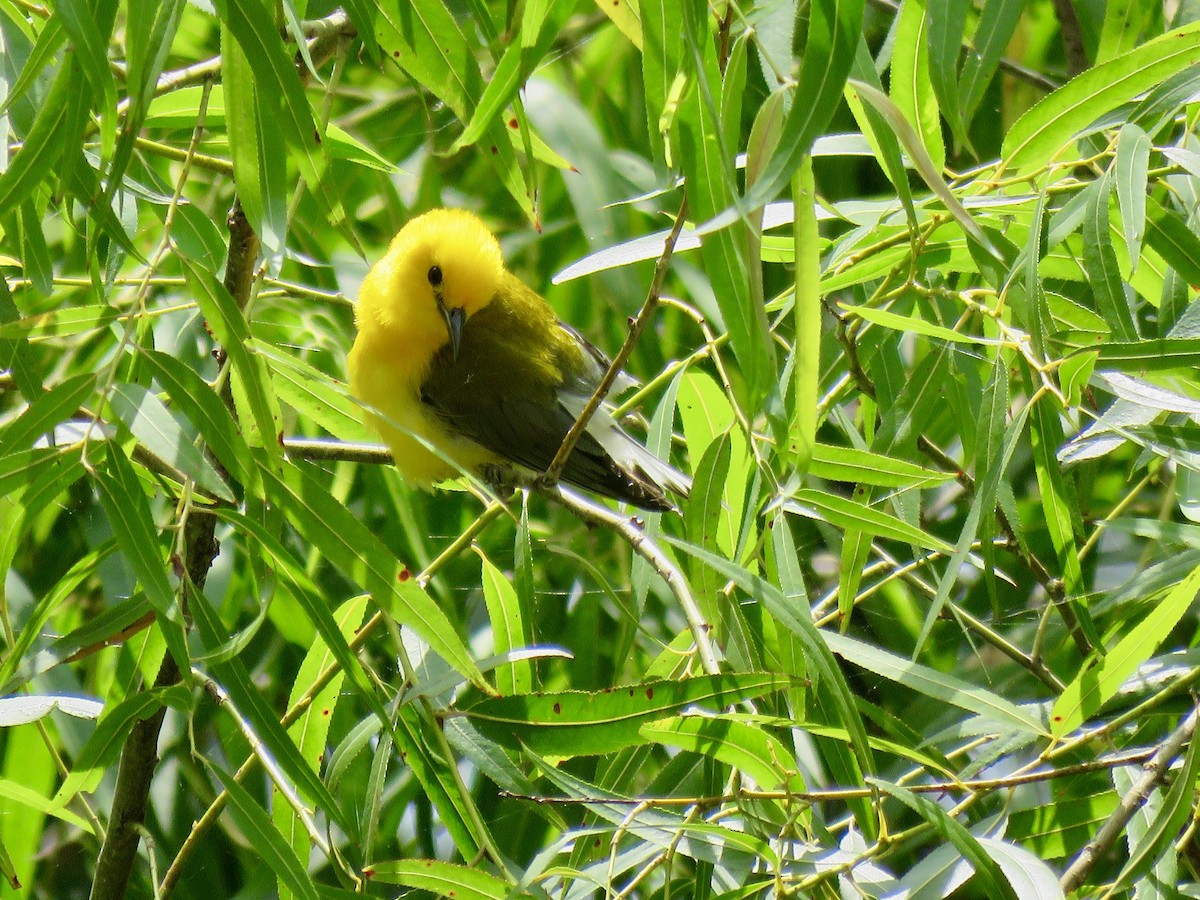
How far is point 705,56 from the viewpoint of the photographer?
1.29 metres

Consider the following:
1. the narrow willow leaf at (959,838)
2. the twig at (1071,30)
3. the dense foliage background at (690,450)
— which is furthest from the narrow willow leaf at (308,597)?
the twig at (1071,30)

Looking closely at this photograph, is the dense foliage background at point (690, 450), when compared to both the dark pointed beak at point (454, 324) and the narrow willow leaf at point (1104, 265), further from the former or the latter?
the dark pointed beak at point (454, 324)

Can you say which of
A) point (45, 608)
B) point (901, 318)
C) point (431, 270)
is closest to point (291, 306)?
point (431, 270)

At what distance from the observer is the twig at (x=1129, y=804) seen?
5.46ft

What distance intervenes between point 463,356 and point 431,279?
0.22 m

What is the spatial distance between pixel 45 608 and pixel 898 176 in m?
1.21

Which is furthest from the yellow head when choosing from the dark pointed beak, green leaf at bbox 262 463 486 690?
green leaf at bbox 262 463 486 690

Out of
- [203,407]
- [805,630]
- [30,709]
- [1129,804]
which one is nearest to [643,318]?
[805,630]

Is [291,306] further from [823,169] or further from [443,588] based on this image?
[823,169]

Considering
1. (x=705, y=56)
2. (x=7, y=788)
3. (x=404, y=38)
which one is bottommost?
(x=7, y=788)

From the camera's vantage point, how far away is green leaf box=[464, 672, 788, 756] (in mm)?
1661

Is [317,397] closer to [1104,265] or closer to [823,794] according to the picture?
[823,794]

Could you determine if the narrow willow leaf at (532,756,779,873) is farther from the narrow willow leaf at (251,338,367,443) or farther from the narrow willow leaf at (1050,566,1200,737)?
the narrow willow leaf at (251,338,367,443)

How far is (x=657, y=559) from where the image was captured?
7.25 ft
